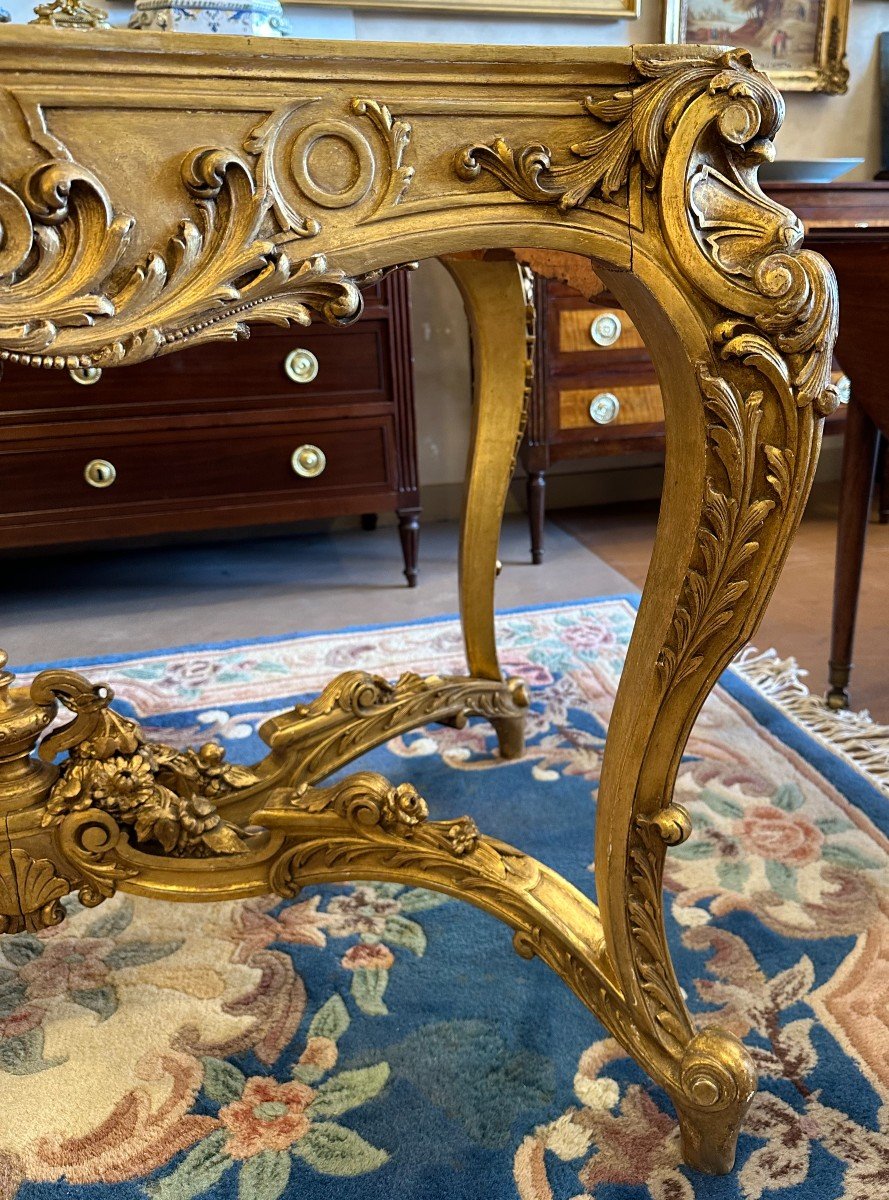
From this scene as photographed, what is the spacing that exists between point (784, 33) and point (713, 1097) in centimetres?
238

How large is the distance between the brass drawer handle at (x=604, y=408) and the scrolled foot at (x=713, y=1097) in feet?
4.89

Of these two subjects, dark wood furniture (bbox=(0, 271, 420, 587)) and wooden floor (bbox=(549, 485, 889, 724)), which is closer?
wooden floor (bbox=(549, 485, 889, 724))

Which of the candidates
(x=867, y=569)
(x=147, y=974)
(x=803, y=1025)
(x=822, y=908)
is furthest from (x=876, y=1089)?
(x=867, y=569)

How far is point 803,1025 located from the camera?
0.73 meters

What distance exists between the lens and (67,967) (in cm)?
82

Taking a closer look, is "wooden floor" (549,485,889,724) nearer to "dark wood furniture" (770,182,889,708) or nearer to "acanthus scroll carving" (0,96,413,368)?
"dark wood furniture" (770,182,889,708)

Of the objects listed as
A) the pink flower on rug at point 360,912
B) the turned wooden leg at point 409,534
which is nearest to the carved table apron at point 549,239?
the pink flower on rug at point 360,912

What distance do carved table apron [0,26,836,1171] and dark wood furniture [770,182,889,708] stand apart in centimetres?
61

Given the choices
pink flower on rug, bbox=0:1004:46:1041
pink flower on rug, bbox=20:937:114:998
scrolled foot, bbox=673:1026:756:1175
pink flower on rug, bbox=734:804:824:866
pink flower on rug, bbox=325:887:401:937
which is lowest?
pink flower on rug, bbox=734:804:824:866

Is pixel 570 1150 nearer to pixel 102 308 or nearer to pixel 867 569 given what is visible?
pixel 102 308

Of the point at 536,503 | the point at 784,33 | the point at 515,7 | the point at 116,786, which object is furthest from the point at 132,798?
the point at 784,33

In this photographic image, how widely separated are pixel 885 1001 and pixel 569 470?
1820 millimetres

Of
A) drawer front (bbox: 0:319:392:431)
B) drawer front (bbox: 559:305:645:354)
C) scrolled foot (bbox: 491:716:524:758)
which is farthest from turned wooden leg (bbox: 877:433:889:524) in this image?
scrolled foot (bbox: 491:716:524:758)

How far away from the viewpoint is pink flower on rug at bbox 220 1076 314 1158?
2.10 feet
